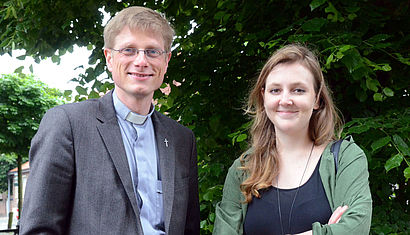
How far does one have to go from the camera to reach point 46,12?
15.5ft

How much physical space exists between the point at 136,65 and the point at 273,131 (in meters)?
0.83

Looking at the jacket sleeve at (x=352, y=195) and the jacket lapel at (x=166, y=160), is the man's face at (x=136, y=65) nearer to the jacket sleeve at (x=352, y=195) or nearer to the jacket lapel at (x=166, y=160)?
the jacket lapel at (x=166, y=160)

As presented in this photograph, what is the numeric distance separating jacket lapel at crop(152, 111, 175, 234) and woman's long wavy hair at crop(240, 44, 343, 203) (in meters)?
0.37

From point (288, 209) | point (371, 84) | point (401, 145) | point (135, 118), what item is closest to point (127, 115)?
point (135, 118)

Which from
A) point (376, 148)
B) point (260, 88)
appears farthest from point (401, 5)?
point (260, 88)

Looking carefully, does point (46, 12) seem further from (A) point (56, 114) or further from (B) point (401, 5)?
→ (B) point (401, 5)

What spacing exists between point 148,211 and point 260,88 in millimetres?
871

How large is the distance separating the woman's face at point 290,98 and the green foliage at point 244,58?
854mm

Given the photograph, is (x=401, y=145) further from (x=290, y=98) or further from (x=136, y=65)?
(x=136, y=65)

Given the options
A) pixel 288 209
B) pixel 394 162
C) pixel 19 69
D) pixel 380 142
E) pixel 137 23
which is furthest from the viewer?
pixel 19 69

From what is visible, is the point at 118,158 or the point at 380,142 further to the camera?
the point at 380,142

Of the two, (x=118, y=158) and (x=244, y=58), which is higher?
(x=244, y=58)

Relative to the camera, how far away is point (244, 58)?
186 inches

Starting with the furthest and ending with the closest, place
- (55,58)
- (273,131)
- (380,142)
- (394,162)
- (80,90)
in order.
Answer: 1. (55,58)
2. (80,90)
3. (380,142)
4. (394,162)
5. (273,131)
